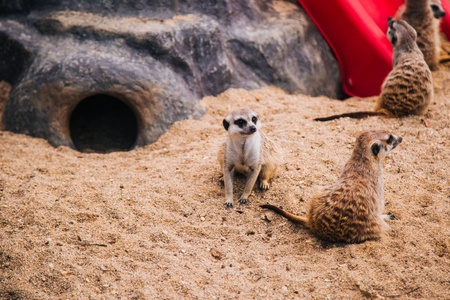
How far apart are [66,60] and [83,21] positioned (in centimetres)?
46

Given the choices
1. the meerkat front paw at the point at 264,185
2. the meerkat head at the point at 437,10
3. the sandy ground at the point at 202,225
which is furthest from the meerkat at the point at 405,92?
the meerkat head at the point at 437,10

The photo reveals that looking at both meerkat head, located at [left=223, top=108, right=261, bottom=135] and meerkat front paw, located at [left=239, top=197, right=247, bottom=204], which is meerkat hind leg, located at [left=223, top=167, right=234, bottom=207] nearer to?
meerkat front paw, located at [left=239, top=197, right=247, bottom=204]

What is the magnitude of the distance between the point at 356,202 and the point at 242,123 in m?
0.93

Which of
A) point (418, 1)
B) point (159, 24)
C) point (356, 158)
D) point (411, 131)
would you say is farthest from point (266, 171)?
point (418, 1)

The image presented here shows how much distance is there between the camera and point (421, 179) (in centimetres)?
291

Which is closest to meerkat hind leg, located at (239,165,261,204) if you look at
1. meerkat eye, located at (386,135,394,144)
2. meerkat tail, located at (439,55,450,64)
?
meerkat eye, located at (386,135,394,144)

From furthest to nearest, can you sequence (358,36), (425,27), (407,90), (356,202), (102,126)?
(425,27) < (358,36) < (102,126) < (407,90) < (356,202)

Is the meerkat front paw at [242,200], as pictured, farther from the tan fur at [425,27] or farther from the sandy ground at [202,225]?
the tan fur at [425,27]

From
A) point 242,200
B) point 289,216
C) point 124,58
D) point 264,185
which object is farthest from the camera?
point 124,58

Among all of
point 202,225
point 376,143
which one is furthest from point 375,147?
point 202,225

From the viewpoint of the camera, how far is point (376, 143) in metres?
2.43

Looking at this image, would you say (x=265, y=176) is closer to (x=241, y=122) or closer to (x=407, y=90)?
(x=241, y=122)

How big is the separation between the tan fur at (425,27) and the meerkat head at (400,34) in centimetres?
66

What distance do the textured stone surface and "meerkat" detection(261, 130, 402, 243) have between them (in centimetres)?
188
